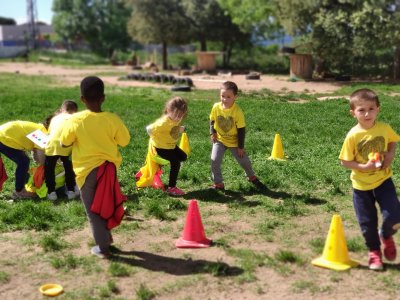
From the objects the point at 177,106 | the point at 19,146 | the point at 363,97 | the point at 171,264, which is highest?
the point at 363,97

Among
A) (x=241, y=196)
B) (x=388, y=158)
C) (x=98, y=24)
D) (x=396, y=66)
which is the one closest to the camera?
(x=388, y=158)

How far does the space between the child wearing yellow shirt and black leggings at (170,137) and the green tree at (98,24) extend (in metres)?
54.1

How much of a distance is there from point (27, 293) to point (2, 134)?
11.3 ft

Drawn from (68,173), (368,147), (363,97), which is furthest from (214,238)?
(68,173)

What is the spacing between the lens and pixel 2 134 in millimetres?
7438

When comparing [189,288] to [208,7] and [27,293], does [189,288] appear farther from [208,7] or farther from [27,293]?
[208,7]

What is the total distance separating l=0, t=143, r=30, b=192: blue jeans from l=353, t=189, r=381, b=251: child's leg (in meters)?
4.67

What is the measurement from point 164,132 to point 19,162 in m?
2.04

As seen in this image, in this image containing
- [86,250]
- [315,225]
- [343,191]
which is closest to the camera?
[86,250]

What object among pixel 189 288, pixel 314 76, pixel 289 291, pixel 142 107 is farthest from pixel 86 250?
A: pixel 314 76

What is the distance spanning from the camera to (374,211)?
4.89 meters

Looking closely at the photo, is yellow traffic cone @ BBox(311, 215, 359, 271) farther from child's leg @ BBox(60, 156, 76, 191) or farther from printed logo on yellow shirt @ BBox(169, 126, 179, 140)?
child's leg @ BBox(60, 156, 76, 191)

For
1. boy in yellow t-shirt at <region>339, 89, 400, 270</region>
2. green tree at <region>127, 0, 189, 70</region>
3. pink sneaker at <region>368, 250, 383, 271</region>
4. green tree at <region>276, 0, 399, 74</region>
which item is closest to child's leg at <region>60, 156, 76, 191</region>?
boy in yellow t-shirt at <region>339, 89, 400, 270</region>

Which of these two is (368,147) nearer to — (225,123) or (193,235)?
(193,235)
